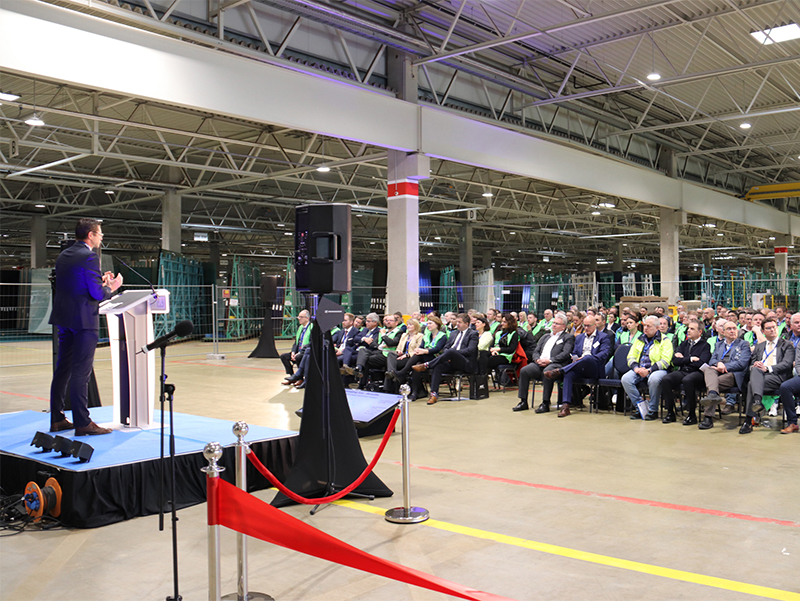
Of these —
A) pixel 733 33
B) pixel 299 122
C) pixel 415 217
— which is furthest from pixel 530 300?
pixel 299 122

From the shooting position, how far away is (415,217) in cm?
1338

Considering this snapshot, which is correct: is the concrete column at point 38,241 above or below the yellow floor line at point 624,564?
above

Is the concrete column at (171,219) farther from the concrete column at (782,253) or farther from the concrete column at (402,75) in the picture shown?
the concrete column at (782,253)

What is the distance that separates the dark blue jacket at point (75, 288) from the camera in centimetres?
504

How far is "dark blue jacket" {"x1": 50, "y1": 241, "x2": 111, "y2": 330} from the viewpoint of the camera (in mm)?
5035

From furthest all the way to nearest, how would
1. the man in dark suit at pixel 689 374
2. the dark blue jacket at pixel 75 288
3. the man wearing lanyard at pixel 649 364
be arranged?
the man wearing lanyard at pixel 649 364
the man in dark suit at pixel 689 374
the dark blue jacket at pixel 75 288

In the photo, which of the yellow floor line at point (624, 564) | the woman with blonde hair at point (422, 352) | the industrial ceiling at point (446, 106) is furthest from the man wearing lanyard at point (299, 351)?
the yellow floor line at point (624, 564)

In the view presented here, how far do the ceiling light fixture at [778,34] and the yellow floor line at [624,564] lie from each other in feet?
35.2

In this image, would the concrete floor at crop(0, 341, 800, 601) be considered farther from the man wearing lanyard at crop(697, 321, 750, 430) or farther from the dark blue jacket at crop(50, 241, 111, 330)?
the dark blue jacket at crop(50, 241, 111, 330)

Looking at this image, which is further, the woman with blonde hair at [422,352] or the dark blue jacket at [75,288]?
the woman with blonde hair at [422,352]

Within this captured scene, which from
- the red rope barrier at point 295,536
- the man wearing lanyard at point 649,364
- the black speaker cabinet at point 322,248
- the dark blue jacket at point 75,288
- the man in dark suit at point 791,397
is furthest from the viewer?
the man wearing lanyard at point 649,364

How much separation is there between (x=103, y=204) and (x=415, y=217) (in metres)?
16.0

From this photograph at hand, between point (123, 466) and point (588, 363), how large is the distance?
565 cm

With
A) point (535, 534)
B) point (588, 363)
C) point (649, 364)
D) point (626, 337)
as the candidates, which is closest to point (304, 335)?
point (588, 363)
